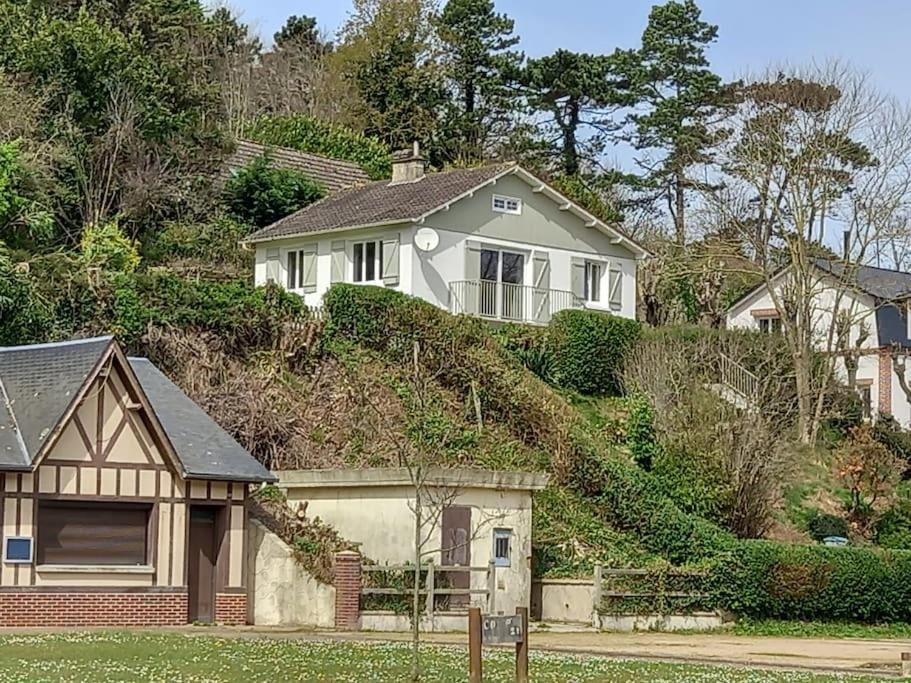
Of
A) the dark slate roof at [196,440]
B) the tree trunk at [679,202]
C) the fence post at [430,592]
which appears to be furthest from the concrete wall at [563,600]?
the tree trunk at [679,202]

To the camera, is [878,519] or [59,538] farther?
[878,519]

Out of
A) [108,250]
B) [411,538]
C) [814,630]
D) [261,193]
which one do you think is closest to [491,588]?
[411,538]

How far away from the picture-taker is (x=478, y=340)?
4475cm

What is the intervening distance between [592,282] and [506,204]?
15.0ft

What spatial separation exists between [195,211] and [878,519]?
2344 cm

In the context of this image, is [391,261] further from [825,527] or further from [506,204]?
[825,527]

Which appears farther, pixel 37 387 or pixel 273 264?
pixel 273 264

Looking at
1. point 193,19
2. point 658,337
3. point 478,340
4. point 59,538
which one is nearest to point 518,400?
point 478,340

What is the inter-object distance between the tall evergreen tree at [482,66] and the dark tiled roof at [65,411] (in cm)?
4389

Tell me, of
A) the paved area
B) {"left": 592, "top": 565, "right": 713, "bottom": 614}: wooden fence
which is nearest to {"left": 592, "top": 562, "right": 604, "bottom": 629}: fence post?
{"left": 592, "top": 565, "right": 713, "bottom": 614}: wooden fence

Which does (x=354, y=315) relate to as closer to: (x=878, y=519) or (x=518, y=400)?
(x=518, y=400)

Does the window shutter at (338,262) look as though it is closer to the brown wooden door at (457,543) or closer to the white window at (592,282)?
the white window at (592,282)

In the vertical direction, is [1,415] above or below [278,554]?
above

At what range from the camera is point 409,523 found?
32469 mm
